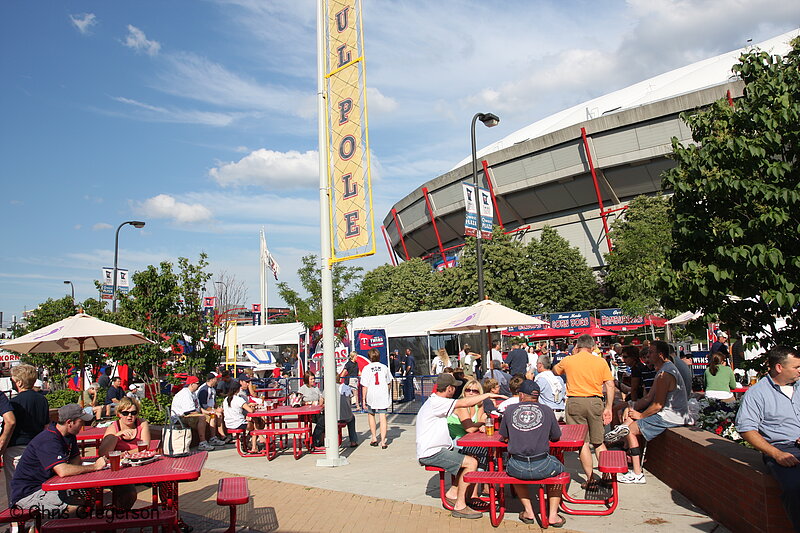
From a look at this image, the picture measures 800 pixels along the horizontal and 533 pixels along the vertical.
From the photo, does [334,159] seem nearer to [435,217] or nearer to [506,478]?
[506,478]

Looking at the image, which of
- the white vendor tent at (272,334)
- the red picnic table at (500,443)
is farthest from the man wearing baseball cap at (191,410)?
the white vendor tent at (272,334)

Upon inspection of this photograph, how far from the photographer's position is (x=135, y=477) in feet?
17.3

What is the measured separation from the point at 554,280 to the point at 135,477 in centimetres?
3906

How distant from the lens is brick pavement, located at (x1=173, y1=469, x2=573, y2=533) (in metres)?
6.21

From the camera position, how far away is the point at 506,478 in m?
6.02

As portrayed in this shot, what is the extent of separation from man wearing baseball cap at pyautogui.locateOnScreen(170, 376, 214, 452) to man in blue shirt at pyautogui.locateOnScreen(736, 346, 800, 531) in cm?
950

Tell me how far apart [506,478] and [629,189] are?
4433cm

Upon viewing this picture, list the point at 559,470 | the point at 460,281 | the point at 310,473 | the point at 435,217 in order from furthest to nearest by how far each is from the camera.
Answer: the point at 435,217, the point at 460,281, the point at 310,473, the point at 559,470

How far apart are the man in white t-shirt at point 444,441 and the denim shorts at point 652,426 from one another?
2242mm

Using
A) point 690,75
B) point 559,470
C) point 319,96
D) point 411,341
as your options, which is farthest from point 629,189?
point 559,470

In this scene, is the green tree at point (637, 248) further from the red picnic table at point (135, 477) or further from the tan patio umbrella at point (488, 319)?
the red picnic table at point (135, 477)

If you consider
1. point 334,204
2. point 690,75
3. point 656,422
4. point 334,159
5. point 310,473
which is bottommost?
point 310,473

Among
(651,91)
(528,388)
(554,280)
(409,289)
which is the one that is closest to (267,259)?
(409,289)

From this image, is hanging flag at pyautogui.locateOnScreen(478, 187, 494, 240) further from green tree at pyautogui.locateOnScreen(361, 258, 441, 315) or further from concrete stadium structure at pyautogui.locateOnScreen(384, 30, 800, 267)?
green tree at pyautogui.locateOnScreen(361, 258, 441, 315)
